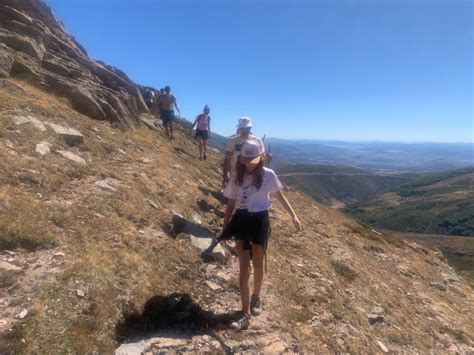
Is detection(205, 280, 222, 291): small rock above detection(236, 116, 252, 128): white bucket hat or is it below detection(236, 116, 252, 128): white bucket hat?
below

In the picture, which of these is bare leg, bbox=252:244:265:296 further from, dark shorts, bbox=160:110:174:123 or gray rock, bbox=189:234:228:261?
dark shorts, bbox=160:110:174:123

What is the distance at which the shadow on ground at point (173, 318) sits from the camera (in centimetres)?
673

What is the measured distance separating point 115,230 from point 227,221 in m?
2.96

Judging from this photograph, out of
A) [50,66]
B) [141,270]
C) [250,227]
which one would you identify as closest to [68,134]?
[141,270]

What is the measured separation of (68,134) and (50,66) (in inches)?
341

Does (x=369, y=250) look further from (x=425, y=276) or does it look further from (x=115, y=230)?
(x=115, y=230)

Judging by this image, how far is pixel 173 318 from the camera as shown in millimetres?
7285

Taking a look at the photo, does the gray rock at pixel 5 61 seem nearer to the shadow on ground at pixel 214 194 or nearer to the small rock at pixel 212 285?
the shadow on ground at pixel 214 194

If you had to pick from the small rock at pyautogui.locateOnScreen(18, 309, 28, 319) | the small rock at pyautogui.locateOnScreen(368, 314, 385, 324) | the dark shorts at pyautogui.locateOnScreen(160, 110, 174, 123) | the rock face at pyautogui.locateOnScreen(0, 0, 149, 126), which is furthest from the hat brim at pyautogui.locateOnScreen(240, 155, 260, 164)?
the dark shorts at pyautogui.locateOnScreen(160, 110, 174, 123)

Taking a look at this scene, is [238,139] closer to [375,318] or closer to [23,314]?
[375,318]

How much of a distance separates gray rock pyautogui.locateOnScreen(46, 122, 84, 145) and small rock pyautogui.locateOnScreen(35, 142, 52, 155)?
106 centimetres

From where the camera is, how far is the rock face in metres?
17.5

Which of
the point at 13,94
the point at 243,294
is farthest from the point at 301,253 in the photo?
the point at 13,94

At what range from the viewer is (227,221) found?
7707 millimetres
